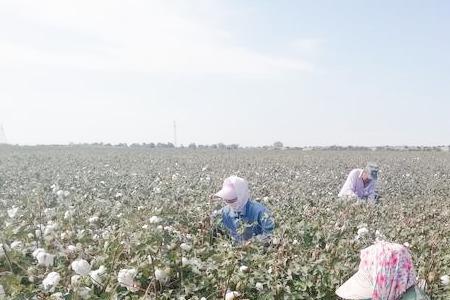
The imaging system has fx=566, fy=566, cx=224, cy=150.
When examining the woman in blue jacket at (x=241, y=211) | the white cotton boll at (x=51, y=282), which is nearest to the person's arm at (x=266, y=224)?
the woman in blue jacket at (x=241, y=211)

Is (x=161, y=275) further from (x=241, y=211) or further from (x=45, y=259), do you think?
(x=241, y=211)

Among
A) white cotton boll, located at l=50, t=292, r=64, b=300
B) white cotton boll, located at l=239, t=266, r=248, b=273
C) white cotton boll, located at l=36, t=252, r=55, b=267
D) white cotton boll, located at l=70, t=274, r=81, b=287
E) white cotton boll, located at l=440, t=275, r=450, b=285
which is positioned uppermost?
white cotton boll, located at l=36, t=252, r=55, b=267

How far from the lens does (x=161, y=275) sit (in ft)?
9.02

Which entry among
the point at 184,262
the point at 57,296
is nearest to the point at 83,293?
the point at 57,296

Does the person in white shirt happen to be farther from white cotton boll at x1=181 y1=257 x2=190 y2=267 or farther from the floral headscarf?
white cotton boll at x1=181 y1=257 x2=190 y2=267

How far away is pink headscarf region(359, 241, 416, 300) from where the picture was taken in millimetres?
2334

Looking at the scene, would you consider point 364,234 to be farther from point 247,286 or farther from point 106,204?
point 106,204

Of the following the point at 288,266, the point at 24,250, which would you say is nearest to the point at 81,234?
the point at 24,250

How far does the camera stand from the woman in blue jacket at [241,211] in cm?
467

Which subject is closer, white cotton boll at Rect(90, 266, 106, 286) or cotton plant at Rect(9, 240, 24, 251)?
white cotton boll at Rect(90, 266, 106, 286)

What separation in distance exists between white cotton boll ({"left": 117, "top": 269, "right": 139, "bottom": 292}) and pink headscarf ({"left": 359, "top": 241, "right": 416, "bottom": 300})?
3.55ft

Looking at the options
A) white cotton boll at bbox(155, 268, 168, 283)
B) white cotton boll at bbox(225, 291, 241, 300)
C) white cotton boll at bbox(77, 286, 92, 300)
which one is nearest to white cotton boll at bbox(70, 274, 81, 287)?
white cotton boll at bbox(77, 286, 92, 300)

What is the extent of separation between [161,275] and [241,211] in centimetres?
215

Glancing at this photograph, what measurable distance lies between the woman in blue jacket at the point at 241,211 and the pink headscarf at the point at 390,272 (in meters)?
2.25
